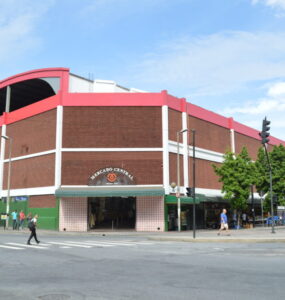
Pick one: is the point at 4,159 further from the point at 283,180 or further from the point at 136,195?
the point at 283,180

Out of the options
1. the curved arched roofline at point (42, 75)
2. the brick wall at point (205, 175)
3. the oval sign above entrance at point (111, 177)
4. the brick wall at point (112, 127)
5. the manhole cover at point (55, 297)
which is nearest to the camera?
the manhole cover at point (55, 297)

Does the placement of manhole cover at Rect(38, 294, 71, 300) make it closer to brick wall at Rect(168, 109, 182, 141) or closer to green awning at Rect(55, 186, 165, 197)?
green awning at Rect(55, 186, 165, 197)

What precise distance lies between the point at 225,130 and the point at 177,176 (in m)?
11.7


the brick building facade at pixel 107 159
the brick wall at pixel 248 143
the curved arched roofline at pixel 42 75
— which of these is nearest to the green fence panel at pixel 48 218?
the brick building facade at pixel 107 159

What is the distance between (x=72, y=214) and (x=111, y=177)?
468cm

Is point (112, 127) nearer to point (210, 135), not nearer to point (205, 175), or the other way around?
point (205, 175)

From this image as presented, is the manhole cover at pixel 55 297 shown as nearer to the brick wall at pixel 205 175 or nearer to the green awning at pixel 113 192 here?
the green awning at pixel 113 192

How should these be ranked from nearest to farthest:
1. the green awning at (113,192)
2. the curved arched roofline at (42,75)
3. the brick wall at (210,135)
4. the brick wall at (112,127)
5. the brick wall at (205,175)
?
the green awning at (113,192) < the brick wall at (112,127) < the curved arched roofline at (42,75) < the brick wall at (205,175) < the brick wall at (210,135)

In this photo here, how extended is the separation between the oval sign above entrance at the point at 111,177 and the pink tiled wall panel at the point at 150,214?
1986 millimetres

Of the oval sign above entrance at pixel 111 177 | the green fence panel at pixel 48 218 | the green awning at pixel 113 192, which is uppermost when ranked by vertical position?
the oval sign above entrance at pixel 111 177

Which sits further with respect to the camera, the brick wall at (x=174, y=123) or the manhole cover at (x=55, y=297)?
the brick wall at (x=174, y=123)

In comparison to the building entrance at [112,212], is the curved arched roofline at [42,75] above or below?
above

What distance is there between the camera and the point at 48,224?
35.3 metres

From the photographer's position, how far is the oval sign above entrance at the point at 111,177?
113ft
